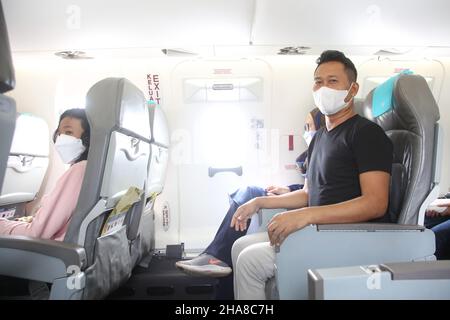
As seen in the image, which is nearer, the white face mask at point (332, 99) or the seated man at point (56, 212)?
the seated man at point (56, 212)

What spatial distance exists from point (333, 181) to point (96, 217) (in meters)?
1.27

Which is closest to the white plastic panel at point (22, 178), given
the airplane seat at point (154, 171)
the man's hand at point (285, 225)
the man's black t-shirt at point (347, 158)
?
the airplane seat at point (154, 171)

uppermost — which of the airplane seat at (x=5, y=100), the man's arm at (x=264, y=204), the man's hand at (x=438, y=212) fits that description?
the airplane seat at (x=5, y=100)

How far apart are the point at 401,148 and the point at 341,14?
125 centimetres

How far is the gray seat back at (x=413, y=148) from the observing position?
5.03 feet

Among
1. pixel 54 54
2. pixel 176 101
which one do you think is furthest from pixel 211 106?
pixel 54 54

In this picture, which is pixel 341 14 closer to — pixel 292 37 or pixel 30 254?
pixel 292 37

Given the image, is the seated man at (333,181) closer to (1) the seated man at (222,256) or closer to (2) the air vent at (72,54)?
(1) the seated man at (222,256)

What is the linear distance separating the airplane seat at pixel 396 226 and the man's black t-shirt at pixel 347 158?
0.20 metres

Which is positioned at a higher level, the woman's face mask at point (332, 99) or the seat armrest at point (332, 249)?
the woman's face mask at point (332, 99)

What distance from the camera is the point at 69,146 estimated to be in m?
1.88

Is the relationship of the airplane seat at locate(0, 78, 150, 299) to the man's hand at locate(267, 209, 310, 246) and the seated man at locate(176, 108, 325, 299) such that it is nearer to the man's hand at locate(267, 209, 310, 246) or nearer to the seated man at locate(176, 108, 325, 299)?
the seated man at locate(176, 108, 325, 299)

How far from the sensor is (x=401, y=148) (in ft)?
5.55

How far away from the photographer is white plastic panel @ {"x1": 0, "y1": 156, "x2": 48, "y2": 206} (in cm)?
294
